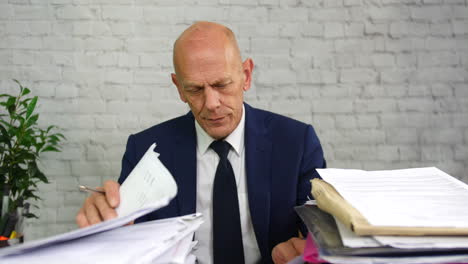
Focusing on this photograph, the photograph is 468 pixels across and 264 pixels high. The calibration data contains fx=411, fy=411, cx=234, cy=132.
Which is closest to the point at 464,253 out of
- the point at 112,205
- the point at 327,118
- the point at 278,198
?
the point at 112,205

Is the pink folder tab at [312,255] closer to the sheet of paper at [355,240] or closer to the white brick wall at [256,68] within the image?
the sheet of paper at [355,240]

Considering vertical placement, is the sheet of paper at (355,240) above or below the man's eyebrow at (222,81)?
below

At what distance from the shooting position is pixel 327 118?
7.22 feet

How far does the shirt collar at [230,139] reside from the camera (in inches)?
47.2

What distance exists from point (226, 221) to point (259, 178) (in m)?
0.16

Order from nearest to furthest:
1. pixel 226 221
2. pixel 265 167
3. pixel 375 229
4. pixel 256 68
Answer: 1. pixel 375 229
2. pixel 226 221
3. pixel 265 167
4. pixel 256 68

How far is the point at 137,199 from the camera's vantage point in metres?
0.55

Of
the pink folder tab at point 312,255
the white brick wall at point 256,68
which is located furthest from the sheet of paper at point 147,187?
the white brick wall at point 256,68

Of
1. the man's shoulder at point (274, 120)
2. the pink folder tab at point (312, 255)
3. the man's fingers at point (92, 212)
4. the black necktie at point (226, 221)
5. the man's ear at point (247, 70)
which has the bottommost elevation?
the black necktie at point (226, 221)

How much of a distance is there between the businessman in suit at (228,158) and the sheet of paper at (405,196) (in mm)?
482

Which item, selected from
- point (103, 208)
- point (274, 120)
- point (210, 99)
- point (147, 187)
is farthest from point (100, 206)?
point (274, 120)

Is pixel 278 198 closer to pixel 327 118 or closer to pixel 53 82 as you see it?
pixel 327 118

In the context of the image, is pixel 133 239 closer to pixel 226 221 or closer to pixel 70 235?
pixel 70 235

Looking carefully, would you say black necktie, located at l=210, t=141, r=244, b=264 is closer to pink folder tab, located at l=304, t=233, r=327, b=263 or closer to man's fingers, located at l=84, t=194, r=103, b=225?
man's fingers, located at l=84, t=194, r=103, b=225
